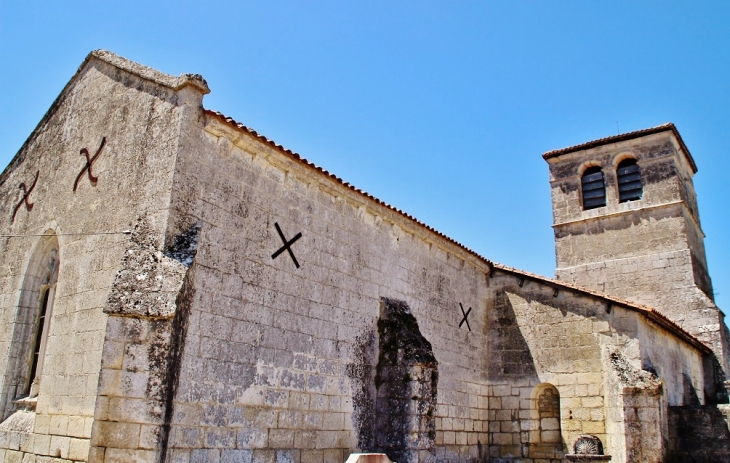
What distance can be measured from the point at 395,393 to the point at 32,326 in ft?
18.9

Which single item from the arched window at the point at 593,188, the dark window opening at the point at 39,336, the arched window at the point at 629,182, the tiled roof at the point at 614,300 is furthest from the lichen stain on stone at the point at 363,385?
the arched window at the point at 629,182

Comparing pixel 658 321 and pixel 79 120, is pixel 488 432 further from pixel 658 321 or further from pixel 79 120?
pixel 79 120

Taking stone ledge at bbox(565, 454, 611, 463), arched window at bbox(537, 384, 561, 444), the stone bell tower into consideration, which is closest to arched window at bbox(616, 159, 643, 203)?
the stone bell tower

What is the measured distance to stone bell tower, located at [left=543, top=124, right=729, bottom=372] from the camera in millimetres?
17297

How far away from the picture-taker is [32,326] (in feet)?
30.5

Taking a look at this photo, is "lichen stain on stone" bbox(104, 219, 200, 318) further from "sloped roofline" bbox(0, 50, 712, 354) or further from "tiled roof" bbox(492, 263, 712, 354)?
"tiled roof" bbox(492, 263, 712, 354)

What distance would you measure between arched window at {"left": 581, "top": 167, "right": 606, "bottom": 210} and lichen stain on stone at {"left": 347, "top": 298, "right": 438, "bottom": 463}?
11361 millimetres

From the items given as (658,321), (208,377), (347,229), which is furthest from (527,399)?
(208,377)

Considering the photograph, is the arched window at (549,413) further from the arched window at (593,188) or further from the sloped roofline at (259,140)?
the arched window at (593,188)

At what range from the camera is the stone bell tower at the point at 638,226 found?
1730 centimetres

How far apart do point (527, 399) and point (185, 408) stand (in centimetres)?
830

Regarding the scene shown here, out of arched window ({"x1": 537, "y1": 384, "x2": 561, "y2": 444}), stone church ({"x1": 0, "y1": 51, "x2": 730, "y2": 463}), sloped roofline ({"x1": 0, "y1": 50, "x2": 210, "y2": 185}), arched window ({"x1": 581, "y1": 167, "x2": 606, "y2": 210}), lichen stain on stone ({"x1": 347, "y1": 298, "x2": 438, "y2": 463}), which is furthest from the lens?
arched window ({"x1": 581, "y1": 167, "x2": 606, "y2": 210})

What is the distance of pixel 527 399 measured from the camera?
1308 cm

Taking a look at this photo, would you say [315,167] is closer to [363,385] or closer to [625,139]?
[363,385]
